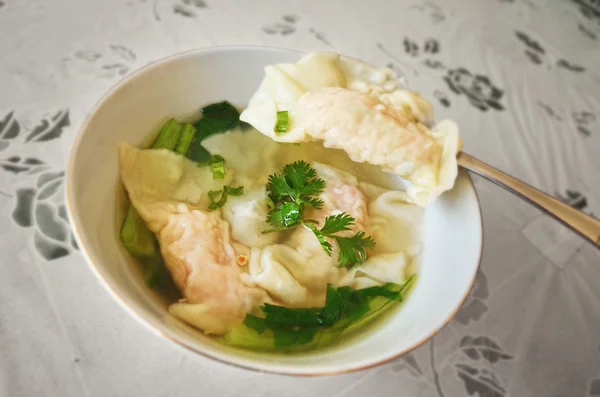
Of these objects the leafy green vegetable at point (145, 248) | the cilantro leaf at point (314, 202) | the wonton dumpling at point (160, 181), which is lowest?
the leafy green vegetable at point (145, 248)

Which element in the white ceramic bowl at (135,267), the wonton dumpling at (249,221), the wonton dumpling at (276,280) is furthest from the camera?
the wonton dumpling at (249,221)

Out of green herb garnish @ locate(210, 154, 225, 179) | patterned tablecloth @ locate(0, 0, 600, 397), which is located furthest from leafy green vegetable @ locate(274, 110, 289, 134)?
patterned tablecloth @ locate(0, 0, 600, 397)

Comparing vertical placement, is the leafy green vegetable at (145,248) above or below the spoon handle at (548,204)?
below

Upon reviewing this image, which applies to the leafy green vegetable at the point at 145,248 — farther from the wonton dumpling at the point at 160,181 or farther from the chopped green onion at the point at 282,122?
the chopped green onion at the point at 282,122

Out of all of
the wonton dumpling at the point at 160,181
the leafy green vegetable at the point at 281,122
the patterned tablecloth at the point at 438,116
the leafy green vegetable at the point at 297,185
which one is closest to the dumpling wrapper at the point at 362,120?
the leafy green vegetable at the point at 281,122

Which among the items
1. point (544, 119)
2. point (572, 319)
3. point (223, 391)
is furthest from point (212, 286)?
point (544, 119)

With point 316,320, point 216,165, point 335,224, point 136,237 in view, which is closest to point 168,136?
point 216,165

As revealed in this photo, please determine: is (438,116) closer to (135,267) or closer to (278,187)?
(278,187)
